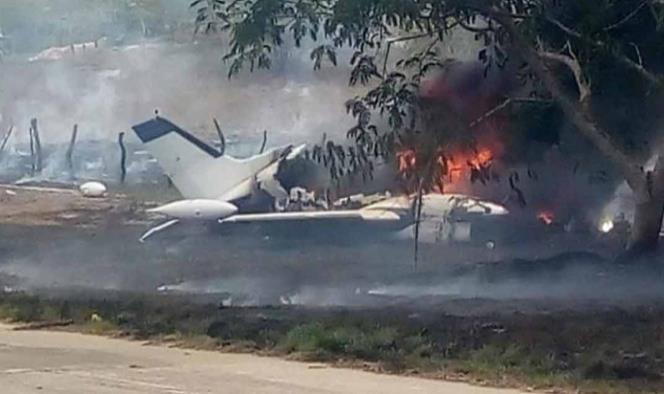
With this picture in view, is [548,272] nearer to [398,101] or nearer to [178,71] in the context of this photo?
[398,101]

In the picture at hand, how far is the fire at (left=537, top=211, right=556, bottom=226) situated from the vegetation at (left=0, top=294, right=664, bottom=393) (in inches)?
276

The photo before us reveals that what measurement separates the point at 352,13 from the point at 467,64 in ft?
18.6

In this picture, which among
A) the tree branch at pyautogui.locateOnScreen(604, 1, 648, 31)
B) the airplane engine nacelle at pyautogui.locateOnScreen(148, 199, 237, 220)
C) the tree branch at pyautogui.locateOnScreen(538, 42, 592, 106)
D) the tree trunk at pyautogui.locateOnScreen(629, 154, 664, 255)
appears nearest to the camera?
the tree branch at pyautogui.locateOnScreen(604, 1, 648, 31)

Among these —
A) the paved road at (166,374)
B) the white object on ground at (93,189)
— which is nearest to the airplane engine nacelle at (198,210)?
the white object on ground at (93,189)

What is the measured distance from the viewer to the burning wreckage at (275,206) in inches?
987

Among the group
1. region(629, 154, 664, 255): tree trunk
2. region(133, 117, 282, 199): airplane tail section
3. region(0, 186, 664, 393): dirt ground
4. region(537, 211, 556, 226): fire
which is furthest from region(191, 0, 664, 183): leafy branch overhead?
region(133, 117, 282, 199): airplane tail section

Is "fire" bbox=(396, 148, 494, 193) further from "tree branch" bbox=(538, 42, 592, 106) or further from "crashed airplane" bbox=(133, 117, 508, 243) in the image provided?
"tree branch" bbox=(538, 42, 592, 106)

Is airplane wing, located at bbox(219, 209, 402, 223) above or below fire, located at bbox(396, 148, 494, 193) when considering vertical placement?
below

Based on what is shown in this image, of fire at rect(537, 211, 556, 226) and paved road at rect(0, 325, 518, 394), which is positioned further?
fire at rect(537, 211, 556, 226)

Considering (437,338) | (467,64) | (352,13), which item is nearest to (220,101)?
(467,64)

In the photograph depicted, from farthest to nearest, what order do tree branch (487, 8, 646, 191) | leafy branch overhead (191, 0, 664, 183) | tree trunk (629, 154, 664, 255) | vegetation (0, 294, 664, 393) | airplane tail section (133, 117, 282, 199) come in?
airplane tail section (133, 117, 282, 199)
tree trunk (629, 154, 664, 255)
tree branch (487, 8, 646, 191)
leafy branch overhead (191, 0, 664, 183)
vegetation (0, 294, 664, 393)

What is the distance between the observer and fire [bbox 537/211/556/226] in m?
25.0

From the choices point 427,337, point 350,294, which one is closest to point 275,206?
point 350,294

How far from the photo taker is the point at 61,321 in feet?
60.5
